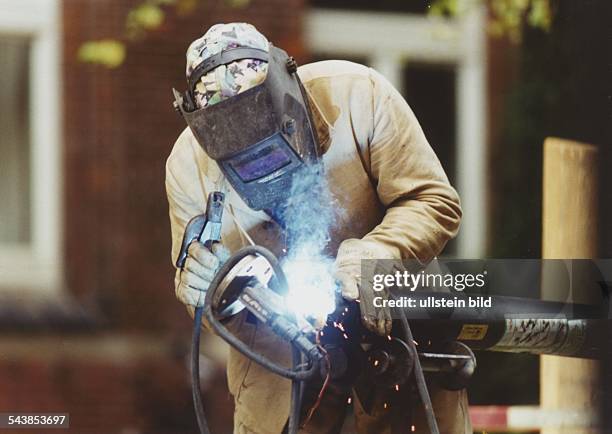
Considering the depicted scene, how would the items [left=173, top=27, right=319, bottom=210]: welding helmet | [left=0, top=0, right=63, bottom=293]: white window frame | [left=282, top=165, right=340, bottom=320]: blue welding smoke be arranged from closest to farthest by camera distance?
[left=173, top=27, right=319, bottom=210]: welding helmet < [left=282, top=165, right=340, bottom=320]: blue welding smoke < [left=0, top=0, right=63, bottom=293]: white window frame

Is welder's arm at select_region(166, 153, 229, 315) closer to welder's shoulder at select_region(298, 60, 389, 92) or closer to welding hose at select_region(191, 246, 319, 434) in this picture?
welding hose at select_region(191, 246, 319, 434)

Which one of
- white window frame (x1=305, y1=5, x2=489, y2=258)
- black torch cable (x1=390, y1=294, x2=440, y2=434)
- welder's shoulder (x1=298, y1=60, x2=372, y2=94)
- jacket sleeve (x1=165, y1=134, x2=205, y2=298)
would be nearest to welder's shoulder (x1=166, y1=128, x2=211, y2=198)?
jacket sleeve (x1=165, y1=134, x2=205, y2=298)

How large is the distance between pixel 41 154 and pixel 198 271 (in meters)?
0.71

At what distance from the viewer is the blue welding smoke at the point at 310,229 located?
4801 millimetres

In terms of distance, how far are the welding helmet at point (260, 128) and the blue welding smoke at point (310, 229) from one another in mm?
42

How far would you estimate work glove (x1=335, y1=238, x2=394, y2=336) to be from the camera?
477cm

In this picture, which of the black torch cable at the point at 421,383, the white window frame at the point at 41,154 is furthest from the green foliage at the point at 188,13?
the black torch cable at the point at 421,383

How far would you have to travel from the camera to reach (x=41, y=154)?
510cm

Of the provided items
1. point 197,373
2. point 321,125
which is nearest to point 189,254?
point 197,373

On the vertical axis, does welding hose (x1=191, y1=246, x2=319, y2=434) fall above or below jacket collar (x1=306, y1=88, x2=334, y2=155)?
below

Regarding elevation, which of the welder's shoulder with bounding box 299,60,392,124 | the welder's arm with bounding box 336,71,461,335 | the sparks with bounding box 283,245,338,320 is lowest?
the sparks with bounding box 283,245,338,320

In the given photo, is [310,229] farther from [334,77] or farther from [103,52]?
[103,52]

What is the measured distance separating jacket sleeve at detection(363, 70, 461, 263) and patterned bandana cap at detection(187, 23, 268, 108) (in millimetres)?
394

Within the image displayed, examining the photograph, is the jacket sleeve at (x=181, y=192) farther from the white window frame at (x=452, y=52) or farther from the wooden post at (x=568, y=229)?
the wooden post at (x=568, y=229)
